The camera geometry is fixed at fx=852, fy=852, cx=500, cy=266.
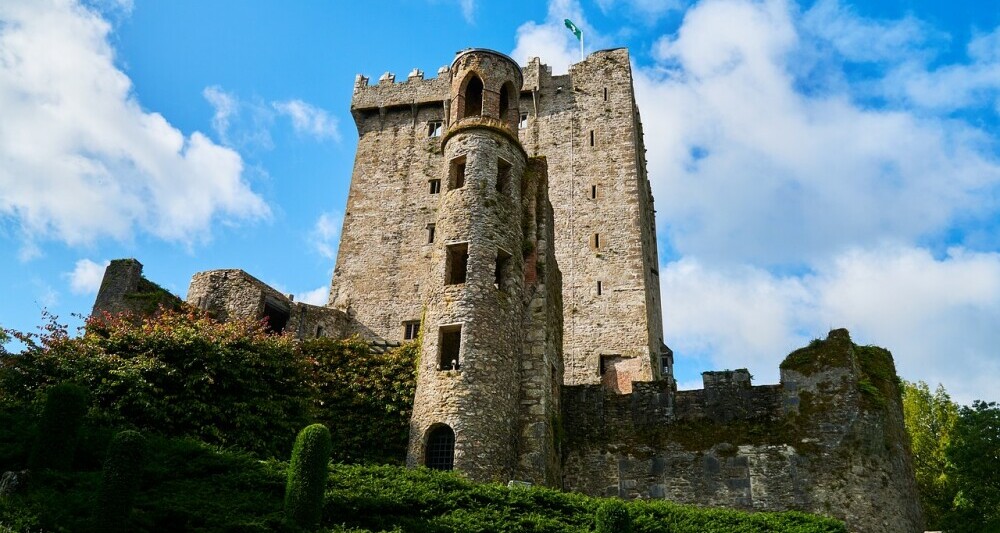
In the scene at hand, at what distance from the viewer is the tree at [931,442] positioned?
93.9 ft

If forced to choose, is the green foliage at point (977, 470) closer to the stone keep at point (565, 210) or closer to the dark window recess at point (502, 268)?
the stone keep at point (565, 210)

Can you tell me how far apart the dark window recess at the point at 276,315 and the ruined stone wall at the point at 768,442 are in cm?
1325

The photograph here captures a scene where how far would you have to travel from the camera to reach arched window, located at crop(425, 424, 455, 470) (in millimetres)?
20359

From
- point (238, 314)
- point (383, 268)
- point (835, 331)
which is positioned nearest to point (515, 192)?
point (835, 331)

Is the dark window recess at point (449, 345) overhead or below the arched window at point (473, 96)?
below

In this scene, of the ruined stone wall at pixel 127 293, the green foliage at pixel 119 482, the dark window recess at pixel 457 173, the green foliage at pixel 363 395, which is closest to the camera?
the green foliage at pixel 119 482

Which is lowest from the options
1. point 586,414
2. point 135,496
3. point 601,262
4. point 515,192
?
point 135,496

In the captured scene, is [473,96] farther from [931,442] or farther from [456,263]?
[931,442]

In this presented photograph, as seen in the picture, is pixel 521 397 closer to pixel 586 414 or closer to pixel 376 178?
pixel 586 414

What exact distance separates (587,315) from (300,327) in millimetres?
11613

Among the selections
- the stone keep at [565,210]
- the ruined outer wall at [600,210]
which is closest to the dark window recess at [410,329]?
the stone keep at [565,210]

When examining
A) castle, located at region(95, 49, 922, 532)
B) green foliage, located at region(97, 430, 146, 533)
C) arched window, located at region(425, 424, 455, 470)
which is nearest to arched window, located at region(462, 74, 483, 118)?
castle, located at region(95, 49, 922, 532)

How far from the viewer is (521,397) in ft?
72.8

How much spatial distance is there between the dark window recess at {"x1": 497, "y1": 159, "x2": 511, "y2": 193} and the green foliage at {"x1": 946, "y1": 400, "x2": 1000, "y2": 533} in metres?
15.8
